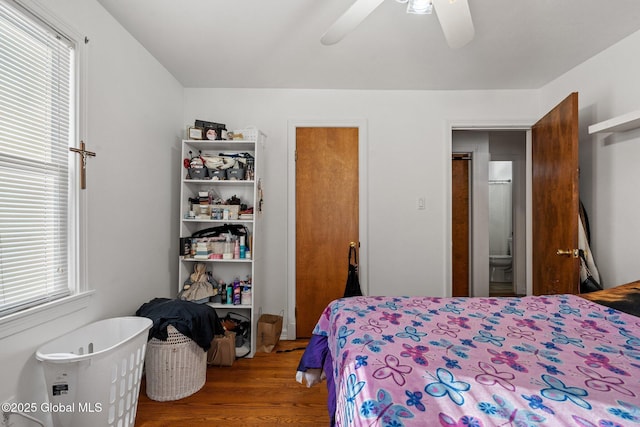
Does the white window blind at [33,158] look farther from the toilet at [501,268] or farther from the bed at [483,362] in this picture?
the toilet at [501,268]

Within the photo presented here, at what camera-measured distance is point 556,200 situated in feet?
7.36

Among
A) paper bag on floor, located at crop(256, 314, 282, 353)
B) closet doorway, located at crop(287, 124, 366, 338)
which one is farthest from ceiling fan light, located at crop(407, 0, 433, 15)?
paper bag on floor, located at crop(256, 314, 282, 353)

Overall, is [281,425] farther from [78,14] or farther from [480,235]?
[480,235]

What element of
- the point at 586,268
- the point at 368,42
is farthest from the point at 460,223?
the point at 368,42

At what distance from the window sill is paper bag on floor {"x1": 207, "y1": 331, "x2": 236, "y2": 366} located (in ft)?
3.10

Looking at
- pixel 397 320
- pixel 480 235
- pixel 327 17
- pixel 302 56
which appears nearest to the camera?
pixel 397 320

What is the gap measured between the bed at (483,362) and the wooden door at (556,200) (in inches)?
24.5

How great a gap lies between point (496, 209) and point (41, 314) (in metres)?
5.66

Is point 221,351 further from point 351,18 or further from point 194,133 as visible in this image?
point 351,18

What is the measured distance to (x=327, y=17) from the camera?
181 centimetres

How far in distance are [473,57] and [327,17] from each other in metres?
1.21

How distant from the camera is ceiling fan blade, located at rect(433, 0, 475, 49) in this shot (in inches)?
48.6

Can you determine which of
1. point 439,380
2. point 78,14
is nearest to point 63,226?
point 78,14

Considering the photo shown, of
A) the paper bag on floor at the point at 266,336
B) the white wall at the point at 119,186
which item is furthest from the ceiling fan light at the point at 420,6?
the paper bag on floor at the point at 266,336
